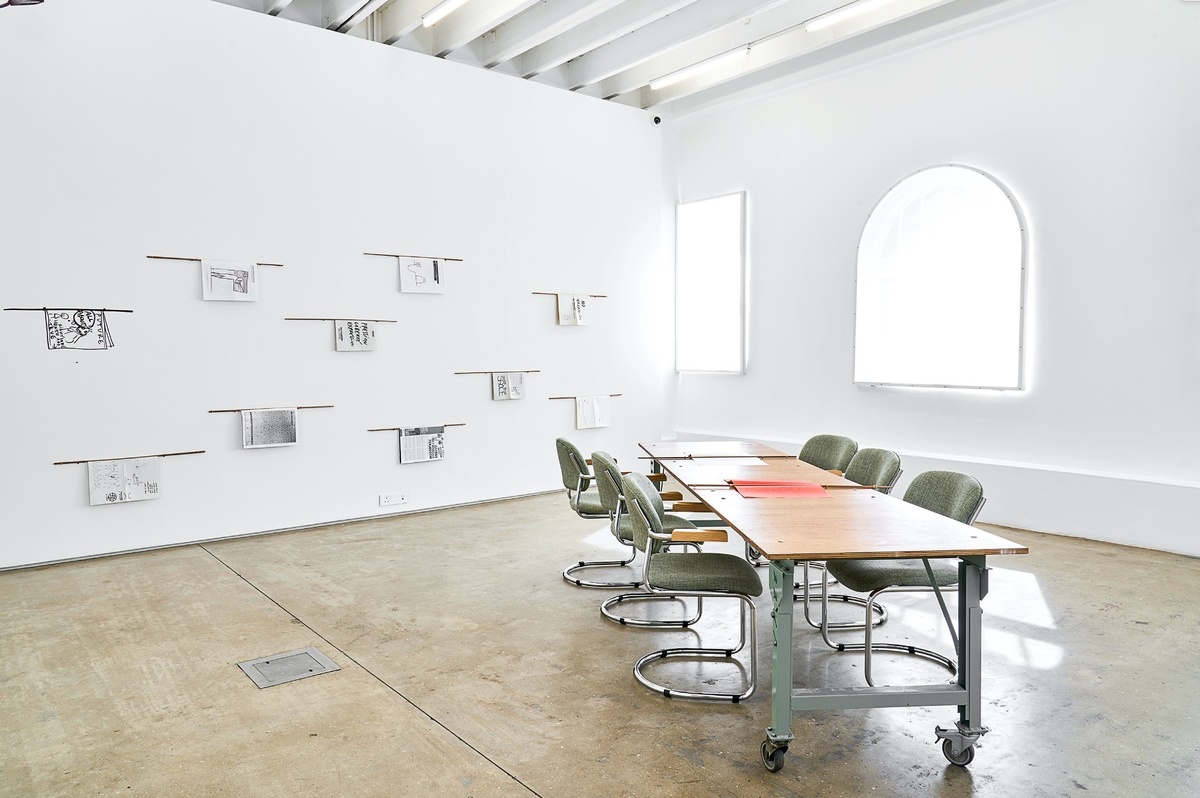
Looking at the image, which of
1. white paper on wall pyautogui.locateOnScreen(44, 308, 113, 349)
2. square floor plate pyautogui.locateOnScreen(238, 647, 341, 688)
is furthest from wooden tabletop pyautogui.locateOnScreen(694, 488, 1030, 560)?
white paper on wall pyautogui.locateOnScreen(44, 308, 113, 349)

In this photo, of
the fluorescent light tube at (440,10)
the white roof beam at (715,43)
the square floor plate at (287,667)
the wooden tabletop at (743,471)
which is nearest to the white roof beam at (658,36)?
the white roof beam at (715,43)

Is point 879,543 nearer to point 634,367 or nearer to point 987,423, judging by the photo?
point 987,423

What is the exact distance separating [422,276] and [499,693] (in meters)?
4.33

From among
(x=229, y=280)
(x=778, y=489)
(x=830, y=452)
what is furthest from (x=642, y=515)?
(x=229, y=280)

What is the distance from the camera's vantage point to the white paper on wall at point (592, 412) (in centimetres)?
806

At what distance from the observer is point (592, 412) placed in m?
8.16

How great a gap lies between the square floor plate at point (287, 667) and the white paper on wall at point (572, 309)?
4.60 metres

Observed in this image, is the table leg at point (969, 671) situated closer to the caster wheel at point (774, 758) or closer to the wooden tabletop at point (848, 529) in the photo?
the wooden tabletop at point (848, 529)

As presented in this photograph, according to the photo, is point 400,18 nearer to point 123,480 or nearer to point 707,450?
point 123,480

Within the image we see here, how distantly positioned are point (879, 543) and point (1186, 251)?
4275mm

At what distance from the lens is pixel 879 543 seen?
282 cm

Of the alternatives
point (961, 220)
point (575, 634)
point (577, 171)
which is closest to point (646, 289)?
point (577, 171)

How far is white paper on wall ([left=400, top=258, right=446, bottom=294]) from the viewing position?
22.4 ft

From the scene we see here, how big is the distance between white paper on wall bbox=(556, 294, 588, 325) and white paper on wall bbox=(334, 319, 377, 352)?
1.92 metres
